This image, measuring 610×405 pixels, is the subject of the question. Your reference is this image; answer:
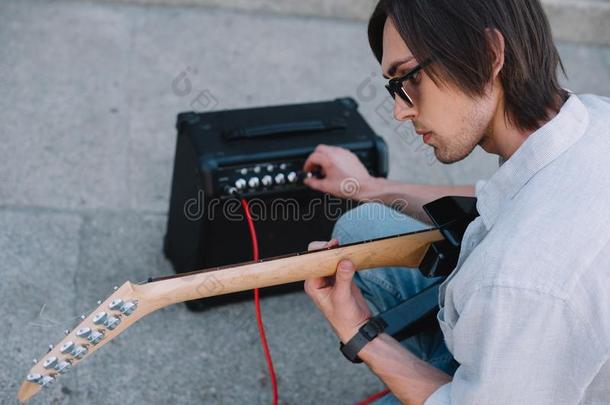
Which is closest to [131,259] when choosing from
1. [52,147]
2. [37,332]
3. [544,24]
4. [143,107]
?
[37,332]

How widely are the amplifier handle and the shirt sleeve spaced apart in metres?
0.98

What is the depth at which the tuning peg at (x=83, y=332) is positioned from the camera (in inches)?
59.9

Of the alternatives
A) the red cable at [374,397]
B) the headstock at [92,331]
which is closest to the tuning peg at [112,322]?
the headstock at [92,331]

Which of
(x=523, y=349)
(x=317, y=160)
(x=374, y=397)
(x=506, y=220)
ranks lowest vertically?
(x=374, y=397)

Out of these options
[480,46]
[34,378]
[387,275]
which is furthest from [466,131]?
[34,378]

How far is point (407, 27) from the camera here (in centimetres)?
165

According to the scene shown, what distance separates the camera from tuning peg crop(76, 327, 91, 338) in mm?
1521

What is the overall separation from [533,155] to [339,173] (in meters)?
0.74

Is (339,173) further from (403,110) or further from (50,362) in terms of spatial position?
(50,362)

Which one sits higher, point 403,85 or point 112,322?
point 403,85

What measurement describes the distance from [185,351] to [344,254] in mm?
821

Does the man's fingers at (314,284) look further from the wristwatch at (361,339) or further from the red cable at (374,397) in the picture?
the red cable at (374,397)

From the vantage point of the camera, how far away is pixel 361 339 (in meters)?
1.74

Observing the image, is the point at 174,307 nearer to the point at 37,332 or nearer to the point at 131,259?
the point at 131,259
